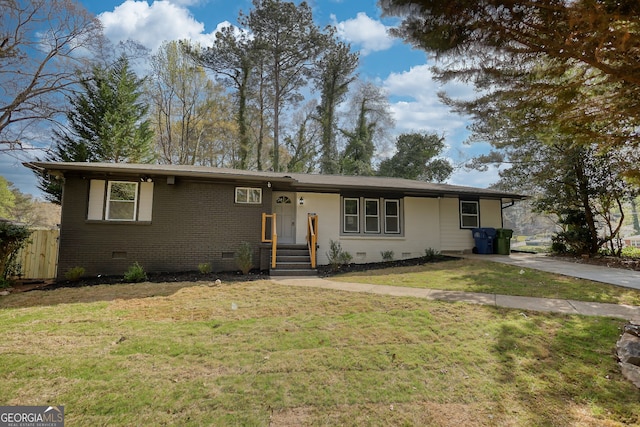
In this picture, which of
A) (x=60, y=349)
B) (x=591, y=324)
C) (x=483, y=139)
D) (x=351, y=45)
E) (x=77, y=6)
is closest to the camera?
(x=60, y=349)

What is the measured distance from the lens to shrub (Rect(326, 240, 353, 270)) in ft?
32.9

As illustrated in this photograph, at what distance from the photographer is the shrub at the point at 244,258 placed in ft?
28.5

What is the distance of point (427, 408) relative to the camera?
260 centimetres

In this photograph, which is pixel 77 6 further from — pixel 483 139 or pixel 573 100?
pixel 483 139

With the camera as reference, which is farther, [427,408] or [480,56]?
[480,56]

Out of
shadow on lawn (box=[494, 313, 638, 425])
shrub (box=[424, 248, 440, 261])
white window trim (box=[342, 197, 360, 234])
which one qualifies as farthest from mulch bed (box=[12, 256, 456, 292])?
shadow on lawn (box=[494, 313, 638, 425])

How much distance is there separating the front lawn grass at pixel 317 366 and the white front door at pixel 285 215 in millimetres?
5723

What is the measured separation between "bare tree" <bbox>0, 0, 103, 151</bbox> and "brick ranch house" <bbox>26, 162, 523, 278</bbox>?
8613mm

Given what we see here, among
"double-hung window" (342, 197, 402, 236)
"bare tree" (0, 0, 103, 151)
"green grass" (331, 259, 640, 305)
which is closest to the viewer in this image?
"green grass" (331, 259, 640, 305)

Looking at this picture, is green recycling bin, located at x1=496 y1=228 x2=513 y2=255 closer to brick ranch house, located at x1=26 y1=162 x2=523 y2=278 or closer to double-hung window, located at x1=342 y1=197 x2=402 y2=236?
brick ranch house, located at x1=26 y1=162 x2=523 y2=278

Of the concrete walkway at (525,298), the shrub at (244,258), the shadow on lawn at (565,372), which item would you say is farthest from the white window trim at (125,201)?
the shadow on lawn at (565,372)

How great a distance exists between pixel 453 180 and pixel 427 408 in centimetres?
2050

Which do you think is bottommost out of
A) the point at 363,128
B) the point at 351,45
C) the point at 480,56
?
the point at 480,56

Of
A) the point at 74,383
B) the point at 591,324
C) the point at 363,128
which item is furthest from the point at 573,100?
the point at 363,128
